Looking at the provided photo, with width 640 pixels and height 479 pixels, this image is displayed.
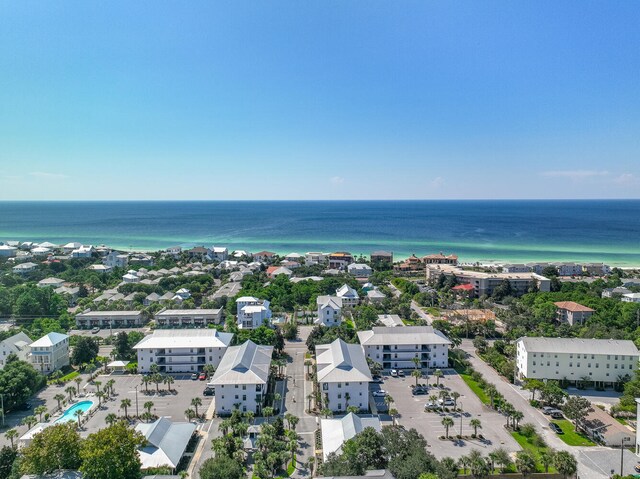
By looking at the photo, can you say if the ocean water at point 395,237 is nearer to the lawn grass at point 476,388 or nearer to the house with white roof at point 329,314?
the house with white roof at point 329,314

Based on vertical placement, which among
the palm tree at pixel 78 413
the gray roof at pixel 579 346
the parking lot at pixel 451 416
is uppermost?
the gray roof at pixel 579 346

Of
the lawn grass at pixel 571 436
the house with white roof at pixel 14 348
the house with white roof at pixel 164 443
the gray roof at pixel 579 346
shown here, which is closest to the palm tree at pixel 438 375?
the gray roof at pixel 579 346

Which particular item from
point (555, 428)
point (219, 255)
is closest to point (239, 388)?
point (555, 428)

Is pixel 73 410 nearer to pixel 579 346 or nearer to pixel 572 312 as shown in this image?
pixel 579 346

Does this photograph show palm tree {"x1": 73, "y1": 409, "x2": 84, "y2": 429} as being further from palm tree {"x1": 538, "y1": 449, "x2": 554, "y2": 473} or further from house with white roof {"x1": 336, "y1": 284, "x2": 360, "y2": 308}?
house with white roof {"x1": 336, "y1": 284, "x2": 360, "y2": 308}

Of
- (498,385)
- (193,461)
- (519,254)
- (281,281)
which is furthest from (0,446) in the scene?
(519,254)

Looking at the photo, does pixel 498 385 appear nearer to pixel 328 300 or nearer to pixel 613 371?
pixel 613 371
